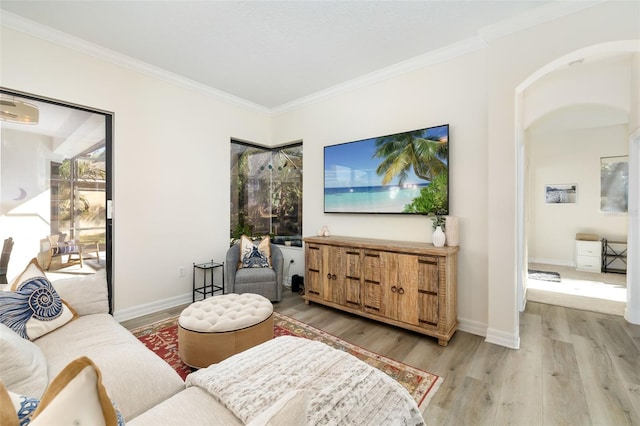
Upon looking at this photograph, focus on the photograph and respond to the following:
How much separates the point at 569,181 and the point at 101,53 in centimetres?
830

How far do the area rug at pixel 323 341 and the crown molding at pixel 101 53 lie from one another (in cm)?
289

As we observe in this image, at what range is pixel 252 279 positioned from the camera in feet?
11.3

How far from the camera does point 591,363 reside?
2203mm

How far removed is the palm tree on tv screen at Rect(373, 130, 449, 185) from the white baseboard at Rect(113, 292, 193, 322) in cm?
297

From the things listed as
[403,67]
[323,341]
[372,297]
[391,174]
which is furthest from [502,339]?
[403,67]

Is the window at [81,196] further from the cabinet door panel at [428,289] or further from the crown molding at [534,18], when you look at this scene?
the crown molding at [534,18]

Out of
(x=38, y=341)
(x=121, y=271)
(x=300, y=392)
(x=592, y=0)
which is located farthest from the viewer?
(x=121, y=271)

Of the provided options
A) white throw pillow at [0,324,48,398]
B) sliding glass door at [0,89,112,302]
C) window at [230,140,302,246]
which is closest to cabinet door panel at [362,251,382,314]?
window at [230,140,302,246]

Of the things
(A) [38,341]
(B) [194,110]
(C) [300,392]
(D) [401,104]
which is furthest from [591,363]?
(B) [194,110]

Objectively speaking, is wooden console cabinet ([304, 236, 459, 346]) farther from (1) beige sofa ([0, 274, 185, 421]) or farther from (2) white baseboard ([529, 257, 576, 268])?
(2) white baseboard ([529, 257, 576, 268])

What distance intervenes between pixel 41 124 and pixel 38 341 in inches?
86.2

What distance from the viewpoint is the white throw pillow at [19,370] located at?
109 centimetres

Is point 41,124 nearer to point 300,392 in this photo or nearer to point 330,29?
point 330,29

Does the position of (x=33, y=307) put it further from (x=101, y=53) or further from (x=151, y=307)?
(x=101, y=53)
